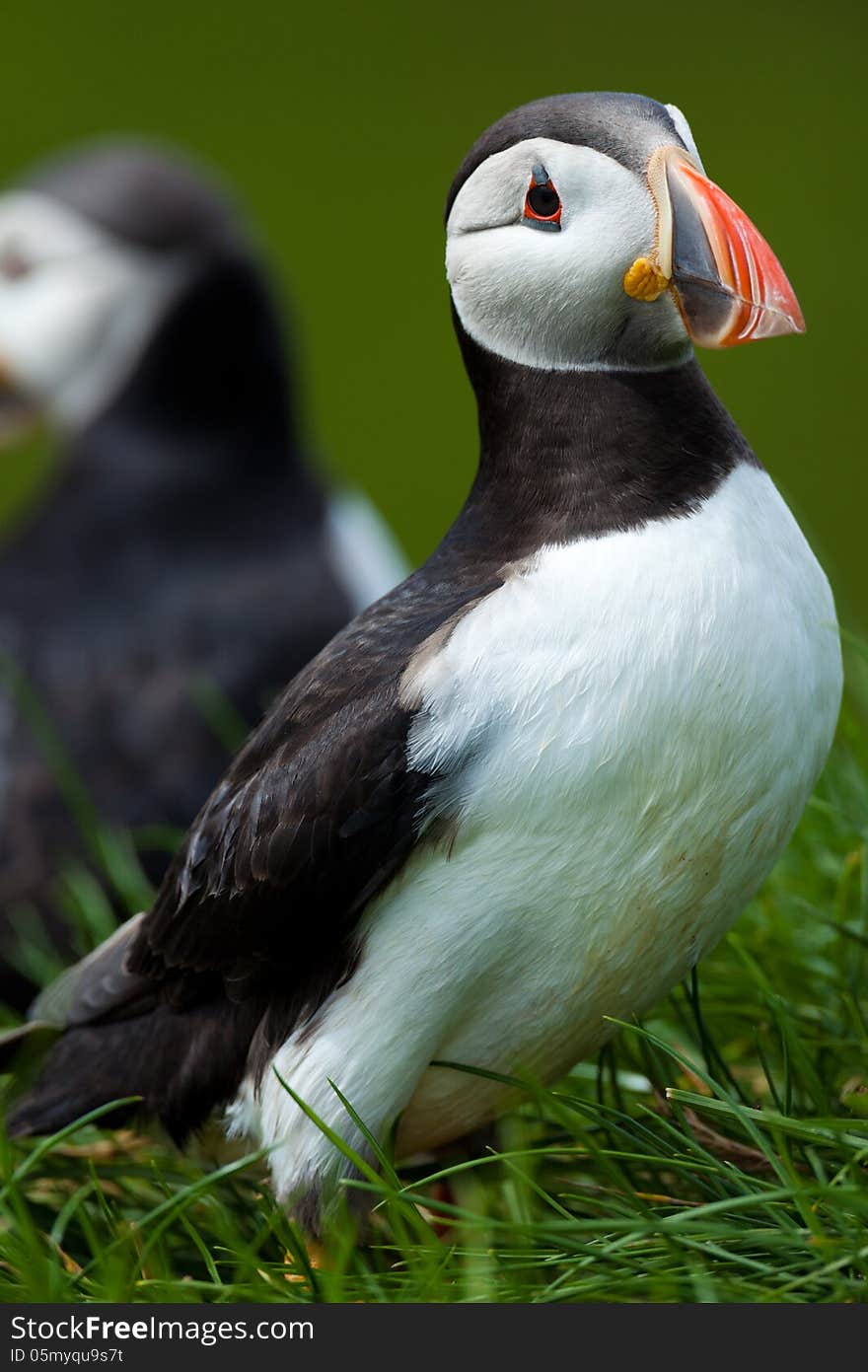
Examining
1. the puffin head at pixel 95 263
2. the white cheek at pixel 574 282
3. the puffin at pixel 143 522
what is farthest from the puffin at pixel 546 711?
the puffin head at pixel 95 263

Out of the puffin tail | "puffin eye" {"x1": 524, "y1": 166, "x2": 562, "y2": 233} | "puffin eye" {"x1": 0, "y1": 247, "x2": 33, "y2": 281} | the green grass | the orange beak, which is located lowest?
the green grass

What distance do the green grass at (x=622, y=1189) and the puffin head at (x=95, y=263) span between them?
9.81 feet

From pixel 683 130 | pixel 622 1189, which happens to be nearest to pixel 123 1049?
pixel 622 1189

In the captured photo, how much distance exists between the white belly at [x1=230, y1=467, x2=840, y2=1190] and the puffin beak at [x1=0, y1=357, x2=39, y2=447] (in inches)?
152

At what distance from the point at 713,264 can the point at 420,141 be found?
16620 millimetres

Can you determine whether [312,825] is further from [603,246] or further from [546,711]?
[603,246]

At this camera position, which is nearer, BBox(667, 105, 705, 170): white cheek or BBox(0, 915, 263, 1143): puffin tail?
BBox(667, 105, 705, 170): white cheek

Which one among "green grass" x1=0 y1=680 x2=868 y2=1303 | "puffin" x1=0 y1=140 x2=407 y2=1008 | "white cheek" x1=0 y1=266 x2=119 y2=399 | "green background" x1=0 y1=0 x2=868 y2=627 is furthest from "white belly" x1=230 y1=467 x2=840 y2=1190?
"green background" x1=0 y1=0 x2=868 y2=627

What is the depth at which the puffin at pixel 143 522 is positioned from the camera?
15.6 feet

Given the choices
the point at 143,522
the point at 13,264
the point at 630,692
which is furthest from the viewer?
the point at 13,264

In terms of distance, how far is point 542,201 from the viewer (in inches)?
103

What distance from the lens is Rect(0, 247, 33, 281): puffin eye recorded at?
6.03 metres

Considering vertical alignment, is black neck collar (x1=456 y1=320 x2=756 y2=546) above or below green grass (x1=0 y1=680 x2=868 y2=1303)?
above

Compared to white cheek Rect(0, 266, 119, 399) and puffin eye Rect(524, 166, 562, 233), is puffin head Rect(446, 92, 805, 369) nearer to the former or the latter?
puffin eye Rect(524, 166, 562, 233)
